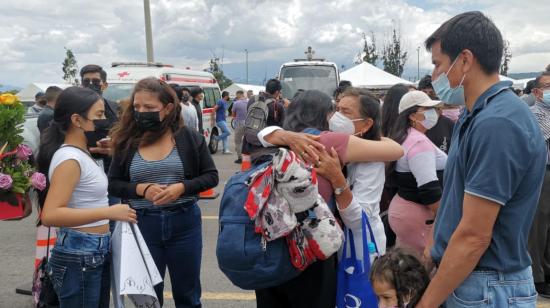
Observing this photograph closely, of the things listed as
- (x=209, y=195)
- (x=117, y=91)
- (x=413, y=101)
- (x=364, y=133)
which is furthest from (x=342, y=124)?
(x=117, y=91)

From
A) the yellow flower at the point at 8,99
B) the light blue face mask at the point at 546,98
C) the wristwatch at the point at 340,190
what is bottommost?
the wristwatch at the point at 340,190

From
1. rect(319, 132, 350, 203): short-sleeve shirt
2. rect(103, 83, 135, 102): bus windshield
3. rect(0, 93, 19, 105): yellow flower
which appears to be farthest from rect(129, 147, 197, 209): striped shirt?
rect(103, 83, 135, 102): bus windshield

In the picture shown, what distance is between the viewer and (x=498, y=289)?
1664 mm

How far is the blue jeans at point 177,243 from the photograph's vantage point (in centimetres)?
303

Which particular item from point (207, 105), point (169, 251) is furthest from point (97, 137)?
point (207, 105)

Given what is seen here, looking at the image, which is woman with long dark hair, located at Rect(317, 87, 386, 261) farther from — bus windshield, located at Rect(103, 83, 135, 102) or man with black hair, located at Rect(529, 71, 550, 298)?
bus windshield, located at Rect(103, 83, 135, 102)

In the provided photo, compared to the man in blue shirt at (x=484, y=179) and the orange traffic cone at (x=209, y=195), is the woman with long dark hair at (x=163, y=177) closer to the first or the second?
the man in blue shirt at (x=484, y=179)

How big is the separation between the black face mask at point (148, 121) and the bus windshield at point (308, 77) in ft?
36.8

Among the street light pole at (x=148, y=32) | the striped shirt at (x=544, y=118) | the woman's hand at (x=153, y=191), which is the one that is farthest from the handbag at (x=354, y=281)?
the street light pole at (x=148, y=32)

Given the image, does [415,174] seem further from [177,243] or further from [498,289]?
[177,243]

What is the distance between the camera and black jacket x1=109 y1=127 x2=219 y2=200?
120 inches

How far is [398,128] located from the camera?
11.1 ft

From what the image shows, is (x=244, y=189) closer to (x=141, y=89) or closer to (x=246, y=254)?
(x=246, y=254)

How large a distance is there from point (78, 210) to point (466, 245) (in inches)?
73.9
